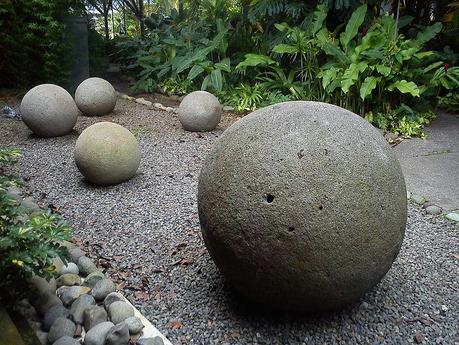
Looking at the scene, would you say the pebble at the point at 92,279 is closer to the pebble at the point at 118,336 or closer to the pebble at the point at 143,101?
the pebble at the point at 118,336

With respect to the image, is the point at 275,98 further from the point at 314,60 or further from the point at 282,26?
the point at 282,26

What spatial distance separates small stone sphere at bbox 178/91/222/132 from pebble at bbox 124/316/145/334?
176 inches

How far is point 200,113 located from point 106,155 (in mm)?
2395

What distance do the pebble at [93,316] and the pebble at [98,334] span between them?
0.07m

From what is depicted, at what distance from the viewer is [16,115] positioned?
7703mm

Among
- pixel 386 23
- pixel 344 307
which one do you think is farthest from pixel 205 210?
pixel 386 23

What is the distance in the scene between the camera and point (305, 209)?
7.12ft

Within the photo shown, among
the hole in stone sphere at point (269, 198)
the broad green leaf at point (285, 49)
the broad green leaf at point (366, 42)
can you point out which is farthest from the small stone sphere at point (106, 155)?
the broad green leaf at point (366, 42)

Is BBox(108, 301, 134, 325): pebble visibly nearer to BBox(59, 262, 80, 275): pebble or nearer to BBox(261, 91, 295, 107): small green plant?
BBox(59, 262, 80, 275): pebble

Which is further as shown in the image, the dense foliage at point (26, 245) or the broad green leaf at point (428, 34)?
the broad green leaf at point (428, 34)

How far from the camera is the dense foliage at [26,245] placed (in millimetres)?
2289

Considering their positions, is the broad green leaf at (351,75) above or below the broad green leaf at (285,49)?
below

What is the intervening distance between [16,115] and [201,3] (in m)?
5.03

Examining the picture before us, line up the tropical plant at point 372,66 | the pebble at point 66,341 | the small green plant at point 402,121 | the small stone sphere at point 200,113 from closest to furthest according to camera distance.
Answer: the pebble at point 66,341
the small green plant at point 402,121
the tropical plant at point 372,66
the small stone sphere at point 200,113
